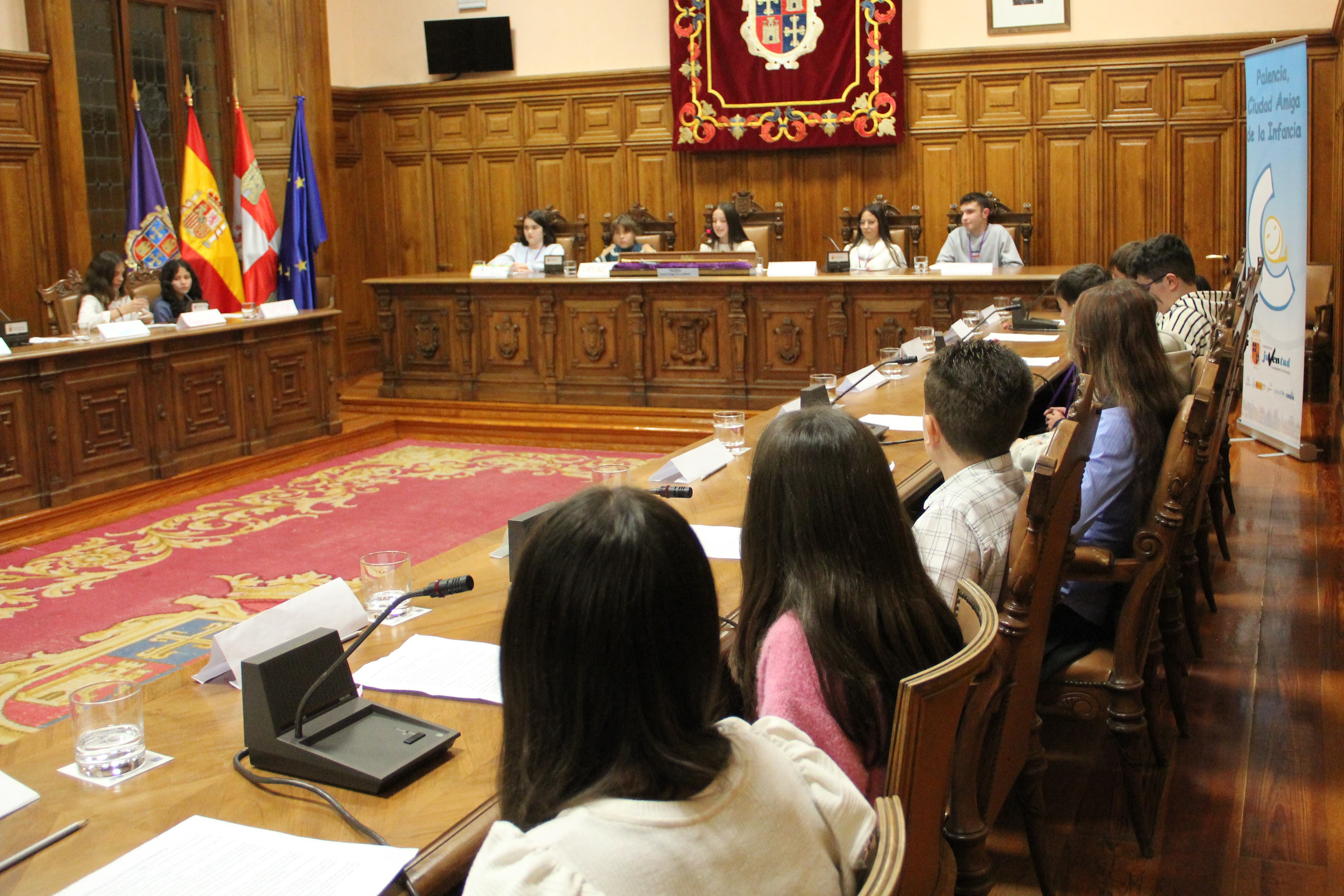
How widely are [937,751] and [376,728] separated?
0.75 metres

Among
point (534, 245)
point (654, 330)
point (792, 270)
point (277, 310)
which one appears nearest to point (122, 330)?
point (277, 310)

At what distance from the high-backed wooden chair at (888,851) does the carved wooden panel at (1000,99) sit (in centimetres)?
827

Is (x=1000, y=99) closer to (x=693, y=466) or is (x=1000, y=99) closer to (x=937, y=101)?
(x=937, y=101)

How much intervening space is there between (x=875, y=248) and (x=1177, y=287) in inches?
147

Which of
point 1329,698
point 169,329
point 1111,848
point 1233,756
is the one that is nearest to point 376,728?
point 1111,848

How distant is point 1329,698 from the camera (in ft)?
11.1

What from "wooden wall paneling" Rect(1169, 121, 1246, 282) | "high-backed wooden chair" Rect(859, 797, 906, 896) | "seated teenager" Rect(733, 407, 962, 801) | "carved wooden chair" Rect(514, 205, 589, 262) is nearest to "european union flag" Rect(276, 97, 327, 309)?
"carved wooden chair" Rect(514, 205, 589, 262)

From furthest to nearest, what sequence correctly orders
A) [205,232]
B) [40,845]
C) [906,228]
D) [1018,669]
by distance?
[906,228] → [205,232] → [1018,669] → [40,845]

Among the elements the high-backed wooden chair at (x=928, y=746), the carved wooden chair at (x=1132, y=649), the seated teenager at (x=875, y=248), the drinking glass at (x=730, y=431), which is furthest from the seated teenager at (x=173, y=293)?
the high-backed wooden chair at (x=928, y=746)

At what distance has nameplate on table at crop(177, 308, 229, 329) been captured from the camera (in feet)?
21.7

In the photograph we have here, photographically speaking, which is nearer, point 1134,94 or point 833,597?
point 833,597

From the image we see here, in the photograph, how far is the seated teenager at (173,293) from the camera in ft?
23.0

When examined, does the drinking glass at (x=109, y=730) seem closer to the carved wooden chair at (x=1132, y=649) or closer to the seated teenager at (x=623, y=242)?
the carved wooden chair at (x=1132, y=649)

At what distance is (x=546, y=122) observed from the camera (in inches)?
389
